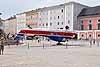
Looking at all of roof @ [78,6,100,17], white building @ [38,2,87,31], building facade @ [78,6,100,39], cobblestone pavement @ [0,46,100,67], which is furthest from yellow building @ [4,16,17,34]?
cobblestone pavement @ [0,46,100,67]

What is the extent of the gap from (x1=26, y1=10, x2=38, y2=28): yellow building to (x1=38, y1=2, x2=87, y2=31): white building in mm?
7866

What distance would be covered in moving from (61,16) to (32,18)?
1167 inches

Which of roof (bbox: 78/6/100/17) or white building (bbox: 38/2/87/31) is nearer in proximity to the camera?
roof (bbox: 78/6/100/17)

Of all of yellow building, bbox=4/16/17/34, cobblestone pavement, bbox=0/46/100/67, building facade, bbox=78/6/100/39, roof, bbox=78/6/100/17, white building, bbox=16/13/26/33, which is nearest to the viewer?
cobblestone pavement, bbox=0/46/100/67

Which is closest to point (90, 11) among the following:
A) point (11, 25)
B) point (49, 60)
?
point (11, 25)

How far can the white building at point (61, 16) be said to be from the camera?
356 ft

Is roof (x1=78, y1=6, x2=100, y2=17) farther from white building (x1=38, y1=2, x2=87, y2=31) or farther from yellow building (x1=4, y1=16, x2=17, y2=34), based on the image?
yellow building (x1=4, y1=16, x2=17, y2=34)

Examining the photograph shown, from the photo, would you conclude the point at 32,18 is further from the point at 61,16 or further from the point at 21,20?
the point at 61,16

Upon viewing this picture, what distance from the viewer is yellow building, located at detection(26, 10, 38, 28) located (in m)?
135

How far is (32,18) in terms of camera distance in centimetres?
13912

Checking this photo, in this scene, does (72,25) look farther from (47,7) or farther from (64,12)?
(47,7)

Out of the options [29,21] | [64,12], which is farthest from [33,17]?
[64,12]

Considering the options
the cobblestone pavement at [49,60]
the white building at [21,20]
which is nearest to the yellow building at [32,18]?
the white building at [21,20]

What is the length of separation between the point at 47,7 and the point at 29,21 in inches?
895
